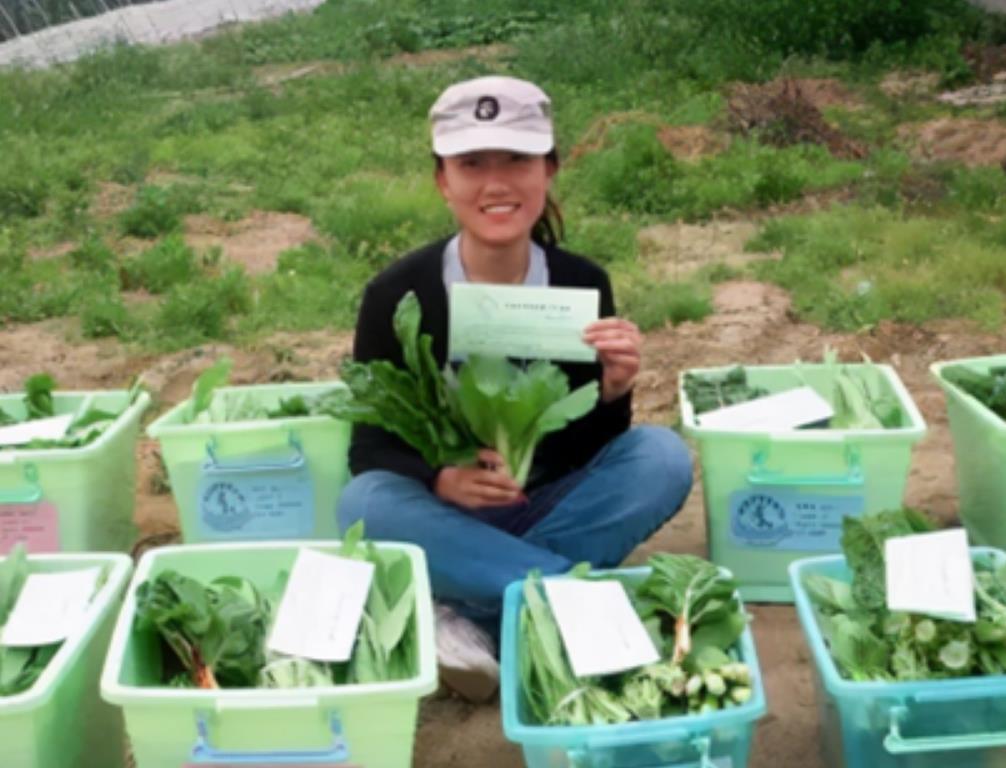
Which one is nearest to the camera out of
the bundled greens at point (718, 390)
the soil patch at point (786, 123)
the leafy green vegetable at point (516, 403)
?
the leafy green vegetable at point (516, 403)

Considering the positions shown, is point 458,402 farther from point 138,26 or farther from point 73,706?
point 138,26

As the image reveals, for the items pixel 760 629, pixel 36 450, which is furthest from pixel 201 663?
pixel 760 629

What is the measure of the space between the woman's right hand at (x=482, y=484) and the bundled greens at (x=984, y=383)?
3.80 ft

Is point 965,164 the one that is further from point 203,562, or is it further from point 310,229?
point 203,562

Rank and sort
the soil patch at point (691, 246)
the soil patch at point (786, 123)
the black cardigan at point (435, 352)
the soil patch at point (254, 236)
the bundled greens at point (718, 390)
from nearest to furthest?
1. the black cardigan at point (435, 352)
2. the bundled greens at point (718, 390)
3. the soil patch at point (691, 246)
4. the soil patch at point (254, 236)
5. the soil patch at point (786, 123)

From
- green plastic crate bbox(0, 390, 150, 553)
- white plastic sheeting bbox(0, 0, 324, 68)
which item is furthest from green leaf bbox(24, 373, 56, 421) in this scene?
white plastic sheeting bbox(0, 0, 324, 68)

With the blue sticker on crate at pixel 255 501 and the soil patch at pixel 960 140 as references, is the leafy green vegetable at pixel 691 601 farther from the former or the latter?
the soil patch at pixel 960 140

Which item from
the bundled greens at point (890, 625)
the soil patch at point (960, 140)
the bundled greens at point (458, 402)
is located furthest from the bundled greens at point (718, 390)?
the soil patch at point (960, 140)

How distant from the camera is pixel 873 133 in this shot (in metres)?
8.14

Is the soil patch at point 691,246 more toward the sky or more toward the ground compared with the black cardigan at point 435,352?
more toward the ground

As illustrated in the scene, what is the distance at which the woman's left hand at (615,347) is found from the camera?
291cm

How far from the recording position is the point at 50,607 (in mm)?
2562

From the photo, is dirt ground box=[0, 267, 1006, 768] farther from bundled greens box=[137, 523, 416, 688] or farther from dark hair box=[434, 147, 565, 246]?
bundled greens box=[137, 523, 416, 688]

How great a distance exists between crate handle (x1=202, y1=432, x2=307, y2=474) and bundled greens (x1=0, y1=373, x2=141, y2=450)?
287 millimetres
